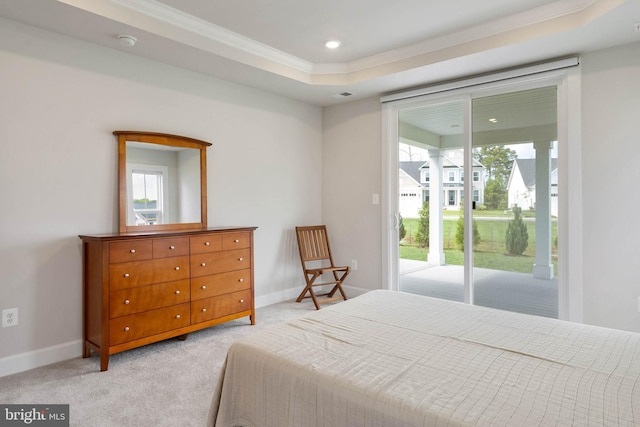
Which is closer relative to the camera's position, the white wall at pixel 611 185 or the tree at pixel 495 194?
the white wall at pixel 611 185

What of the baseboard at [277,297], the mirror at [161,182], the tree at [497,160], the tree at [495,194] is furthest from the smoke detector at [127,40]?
the tree at [495,194]

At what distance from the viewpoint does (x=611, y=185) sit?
9.78 feet

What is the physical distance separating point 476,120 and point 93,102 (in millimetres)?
3481

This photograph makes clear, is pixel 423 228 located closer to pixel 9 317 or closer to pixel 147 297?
pixel 147 297

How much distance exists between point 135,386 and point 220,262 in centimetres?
120

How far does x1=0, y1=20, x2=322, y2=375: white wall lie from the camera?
2.57m

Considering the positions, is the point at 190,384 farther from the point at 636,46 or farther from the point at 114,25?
the point at 636,46

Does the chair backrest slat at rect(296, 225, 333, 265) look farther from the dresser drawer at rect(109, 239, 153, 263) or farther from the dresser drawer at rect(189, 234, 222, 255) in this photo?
the dresser drawer at rect(109, 239, 153, 263)

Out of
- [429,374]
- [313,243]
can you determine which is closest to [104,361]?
[429,374]

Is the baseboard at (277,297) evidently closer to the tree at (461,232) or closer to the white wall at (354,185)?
the white wall at (354,185)

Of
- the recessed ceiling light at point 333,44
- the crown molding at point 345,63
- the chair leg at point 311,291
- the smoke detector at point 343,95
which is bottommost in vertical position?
the chair leg at point 311,291

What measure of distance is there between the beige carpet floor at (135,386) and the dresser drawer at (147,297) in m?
0.38

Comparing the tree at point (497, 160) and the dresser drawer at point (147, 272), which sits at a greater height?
the tree at point (497, 160)

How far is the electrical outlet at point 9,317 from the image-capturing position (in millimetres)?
2547
